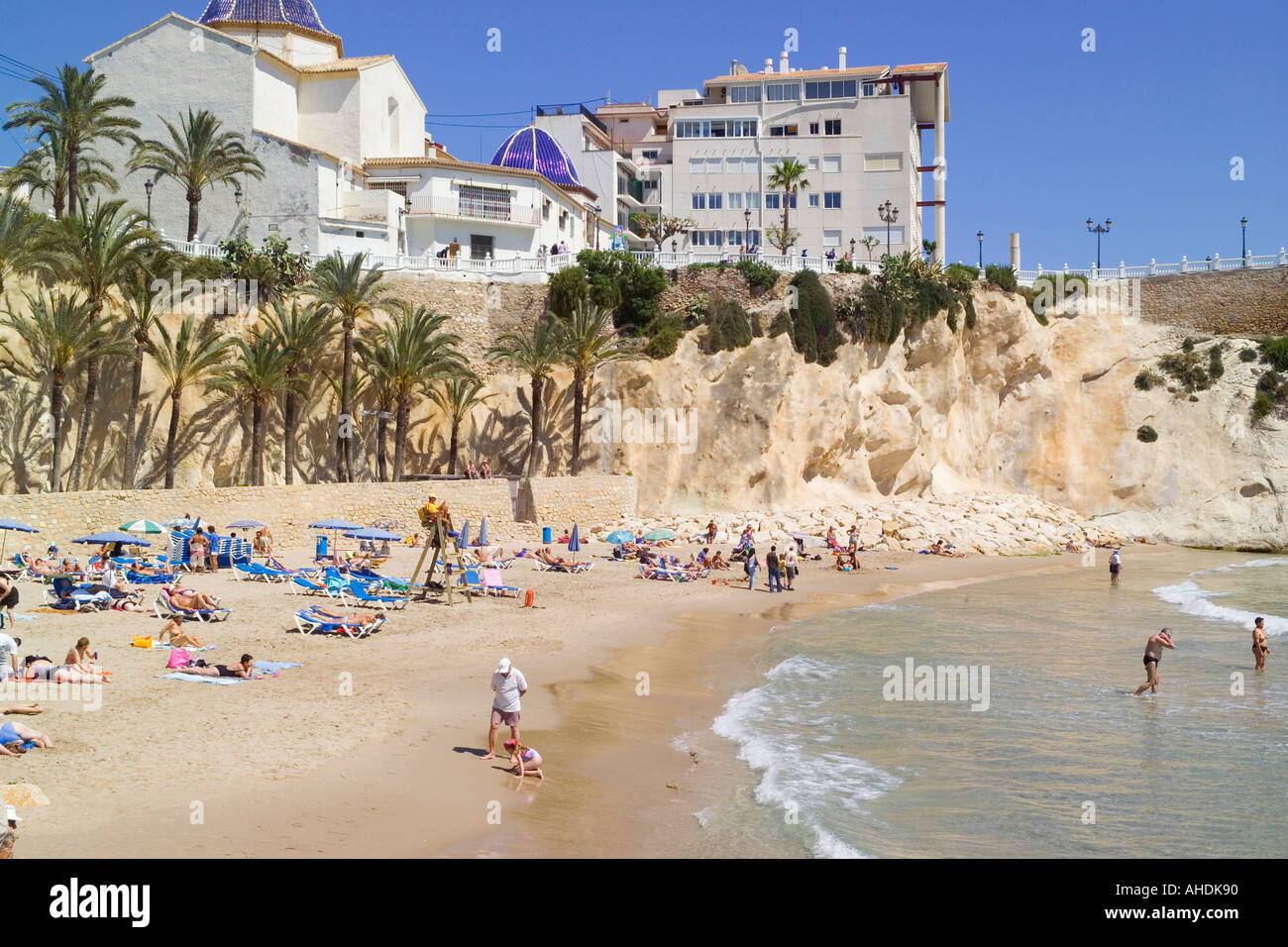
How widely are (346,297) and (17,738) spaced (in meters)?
24.1

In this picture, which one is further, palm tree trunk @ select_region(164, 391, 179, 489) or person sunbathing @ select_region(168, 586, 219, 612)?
palm tree trunk @ select_region(164, 391, 179, 489)

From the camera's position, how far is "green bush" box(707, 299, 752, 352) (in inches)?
1591

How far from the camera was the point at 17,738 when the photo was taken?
32.1ft

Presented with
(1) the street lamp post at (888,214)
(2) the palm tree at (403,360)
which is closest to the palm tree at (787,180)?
(1) the street lamp post at (888,214)

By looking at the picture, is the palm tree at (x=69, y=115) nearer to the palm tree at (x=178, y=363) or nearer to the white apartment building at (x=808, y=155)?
the palm tree at (x=178, y=363)

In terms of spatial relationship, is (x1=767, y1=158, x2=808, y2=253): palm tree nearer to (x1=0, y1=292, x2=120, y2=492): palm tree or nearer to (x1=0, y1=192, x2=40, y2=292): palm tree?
(x1=0, y1=292, x2=120, y2=492): palm tree

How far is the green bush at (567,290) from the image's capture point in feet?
130

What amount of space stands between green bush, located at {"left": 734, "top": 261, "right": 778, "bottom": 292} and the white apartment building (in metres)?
14.5

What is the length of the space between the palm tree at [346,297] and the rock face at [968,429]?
931 centimetres

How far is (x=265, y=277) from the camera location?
113ft

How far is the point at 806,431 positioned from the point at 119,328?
24979 millimetres

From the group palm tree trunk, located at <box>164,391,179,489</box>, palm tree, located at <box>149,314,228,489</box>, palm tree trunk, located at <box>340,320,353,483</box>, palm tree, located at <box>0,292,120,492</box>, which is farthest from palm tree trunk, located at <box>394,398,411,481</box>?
palm tree, located at <box>0,292,120,492</box>

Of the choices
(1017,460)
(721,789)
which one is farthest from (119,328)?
(1017,460)
